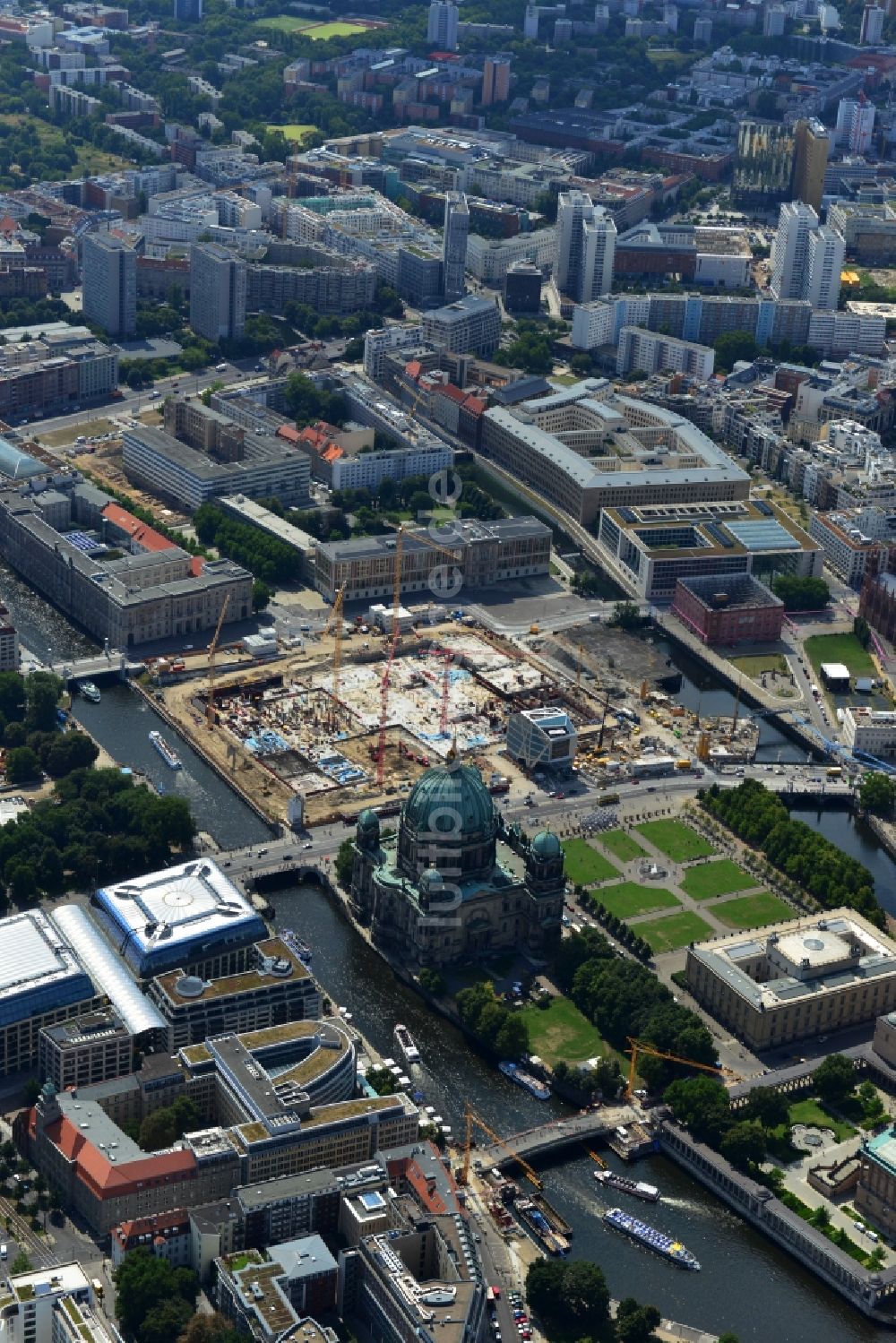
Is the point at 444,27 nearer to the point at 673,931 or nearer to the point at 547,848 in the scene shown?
the point at 673,931

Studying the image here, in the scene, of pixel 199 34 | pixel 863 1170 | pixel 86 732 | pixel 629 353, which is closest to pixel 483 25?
pixel 199 34

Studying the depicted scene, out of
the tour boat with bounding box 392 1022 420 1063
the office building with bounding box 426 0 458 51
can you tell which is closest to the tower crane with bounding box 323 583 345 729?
the tour boat with bounding box 392 1022 420 1063

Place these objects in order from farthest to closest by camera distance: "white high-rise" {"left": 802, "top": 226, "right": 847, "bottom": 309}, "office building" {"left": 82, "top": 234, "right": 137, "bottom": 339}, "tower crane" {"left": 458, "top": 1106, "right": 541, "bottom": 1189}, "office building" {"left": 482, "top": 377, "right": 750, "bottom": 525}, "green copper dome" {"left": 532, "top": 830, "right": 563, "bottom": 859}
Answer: "white high-rise" {"left": 802, "top": 226, "right": 847, "bottom": 309}, "office building" {"left": 82, "top": 234, "right": 137, "bottom": 339}, "office building" {"left": 482, "top": 377, "right": 750, "bottom": 525}, "green copper dome" {"left": 532, "top": 830, "right": 563, "bottom": 859}, "tower crane" {"left": 458, "top": 1106, "right": 541, "bottom": 1189}

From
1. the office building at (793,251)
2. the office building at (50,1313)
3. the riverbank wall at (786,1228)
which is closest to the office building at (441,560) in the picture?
the riverbank wall at (786,1228)

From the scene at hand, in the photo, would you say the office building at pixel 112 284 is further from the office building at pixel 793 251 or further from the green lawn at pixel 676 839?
the green lawn at pixel 676 839

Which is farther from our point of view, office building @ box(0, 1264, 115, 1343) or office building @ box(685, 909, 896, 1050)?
office building @ box(685, 909, 896, 1050)

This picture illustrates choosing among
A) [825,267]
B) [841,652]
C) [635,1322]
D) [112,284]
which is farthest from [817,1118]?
[825,267]

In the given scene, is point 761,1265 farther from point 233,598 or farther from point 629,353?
point 629,353

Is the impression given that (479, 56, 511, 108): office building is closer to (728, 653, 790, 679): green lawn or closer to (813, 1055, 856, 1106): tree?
(728, 653, 790, 679): green lawn
